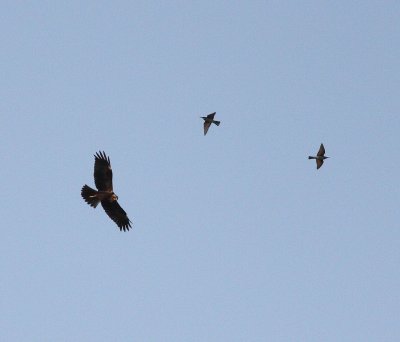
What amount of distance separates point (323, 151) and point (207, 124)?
6520 millimetres

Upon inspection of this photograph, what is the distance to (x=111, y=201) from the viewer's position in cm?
4266

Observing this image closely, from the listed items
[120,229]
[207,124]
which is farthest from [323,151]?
[120,229]

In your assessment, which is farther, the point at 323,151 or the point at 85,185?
the point at 323,151

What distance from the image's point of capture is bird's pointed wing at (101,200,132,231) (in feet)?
141

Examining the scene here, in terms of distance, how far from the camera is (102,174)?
42.2 m

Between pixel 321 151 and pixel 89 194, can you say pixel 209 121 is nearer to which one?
pixel 321 151

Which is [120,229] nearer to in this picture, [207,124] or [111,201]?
[111,201]

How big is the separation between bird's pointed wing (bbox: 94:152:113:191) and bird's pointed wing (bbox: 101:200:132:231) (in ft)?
3.44

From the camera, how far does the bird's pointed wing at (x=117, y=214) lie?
43094mm

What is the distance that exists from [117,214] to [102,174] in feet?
8.15

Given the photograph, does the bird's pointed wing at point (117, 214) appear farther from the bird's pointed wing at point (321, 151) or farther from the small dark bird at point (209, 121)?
the bird's pointed wing at point (321, 151)

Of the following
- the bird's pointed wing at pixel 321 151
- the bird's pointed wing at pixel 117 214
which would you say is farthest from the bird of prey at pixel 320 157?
Result: the bird's pointed wing at pixel 117 214

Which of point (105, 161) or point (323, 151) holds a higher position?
point (323, 151)

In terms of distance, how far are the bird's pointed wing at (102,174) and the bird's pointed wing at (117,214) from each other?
105 centimetres
